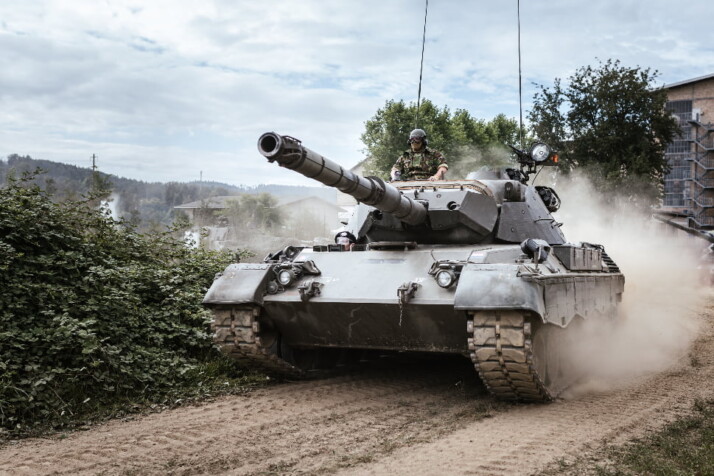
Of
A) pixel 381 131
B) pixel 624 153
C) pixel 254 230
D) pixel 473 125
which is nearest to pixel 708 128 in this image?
pixel 473 125

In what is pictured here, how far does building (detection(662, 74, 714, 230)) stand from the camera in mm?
46438

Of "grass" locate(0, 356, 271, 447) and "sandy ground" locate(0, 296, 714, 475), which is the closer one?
"sandy ground" locate(0, 296, 714, 475)

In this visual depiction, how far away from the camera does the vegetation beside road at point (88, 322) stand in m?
7.06

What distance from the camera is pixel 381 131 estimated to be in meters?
35.2

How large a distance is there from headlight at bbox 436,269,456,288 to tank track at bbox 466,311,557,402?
49 cm

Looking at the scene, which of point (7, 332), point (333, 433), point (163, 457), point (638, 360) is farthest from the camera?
point (638, 360)

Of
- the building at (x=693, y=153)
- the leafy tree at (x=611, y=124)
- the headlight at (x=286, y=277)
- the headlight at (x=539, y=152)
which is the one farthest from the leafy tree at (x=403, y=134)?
the headlight at (x=286, y=277)

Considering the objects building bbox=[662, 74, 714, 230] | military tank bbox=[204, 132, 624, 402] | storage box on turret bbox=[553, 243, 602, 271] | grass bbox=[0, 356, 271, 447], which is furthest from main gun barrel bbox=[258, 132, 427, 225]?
building bbox=[662, 74, 714, 230]

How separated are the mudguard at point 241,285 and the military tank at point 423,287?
0.01m

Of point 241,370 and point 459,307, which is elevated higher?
point 459,307

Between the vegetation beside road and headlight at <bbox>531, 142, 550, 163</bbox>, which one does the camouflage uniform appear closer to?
headlight at <bbox>531, 142, 550, 163</bbox>

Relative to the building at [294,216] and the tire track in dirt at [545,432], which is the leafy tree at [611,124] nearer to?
the building at [294,216]

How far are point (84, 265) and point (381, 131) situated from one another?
89.0ft

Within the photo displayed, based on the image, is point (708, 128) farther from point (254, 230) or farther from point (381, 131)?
point (254, 230)
